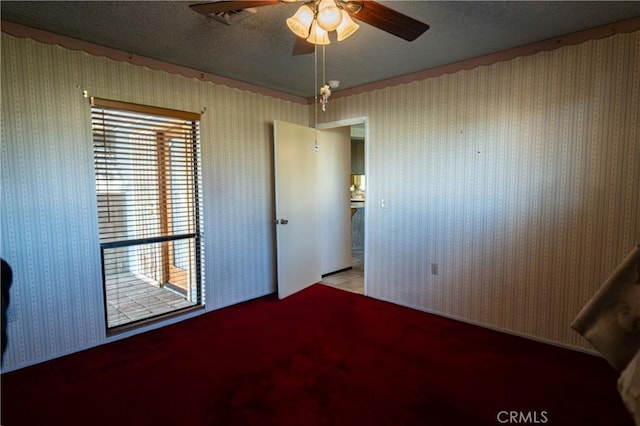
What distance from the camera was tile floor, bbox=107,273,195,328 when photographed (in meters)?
3.02

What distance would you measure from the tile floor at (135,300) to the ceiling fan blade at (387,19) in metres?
2.87

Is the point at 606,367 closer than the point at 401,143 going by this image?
Yes

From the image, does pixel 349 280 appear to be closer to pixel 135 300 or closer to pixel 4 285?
pixel 135 300

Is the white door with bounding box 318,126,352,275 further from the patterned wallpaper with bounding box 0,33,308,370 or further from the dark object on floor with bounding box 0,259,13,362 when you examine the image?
the dark object on floor with bounding box 0,259,13,362

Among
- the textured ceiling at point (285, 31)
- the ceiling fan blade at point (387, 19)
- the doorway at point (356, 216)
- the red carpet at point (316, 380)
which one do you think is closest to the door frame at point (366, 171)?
the doorway at point (356, 216)

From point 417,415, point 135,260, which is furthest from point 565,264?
point 135,260

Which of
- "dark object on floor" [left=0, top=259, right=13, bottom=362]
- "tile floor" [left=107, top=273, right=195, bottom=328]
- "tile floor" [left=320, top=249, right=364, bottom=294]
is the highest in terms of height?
"dark object on floor" [left=0, top=259, right=13, bottom=362]

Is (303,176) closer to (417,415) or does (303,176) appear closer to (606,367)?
(417,415)

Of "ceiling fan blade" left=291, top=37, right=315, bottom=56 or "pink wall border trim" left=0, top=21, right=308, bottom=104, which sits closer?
"ceiling fan blade" left=291, top=37, right=315, bottom=56

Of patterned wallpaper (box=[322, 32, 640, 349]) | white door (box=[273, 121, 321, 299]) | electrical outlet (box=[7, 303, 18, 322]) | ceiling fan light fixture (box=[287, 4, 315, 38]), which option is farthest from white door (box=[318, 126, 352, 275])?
electrical outlet (box=[7, 303, 18, 322])

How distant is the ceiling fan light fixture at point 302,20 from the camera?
1.72m

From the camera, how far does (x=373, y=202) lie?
141 inches

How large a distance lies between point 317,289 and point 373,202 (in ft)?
4.10

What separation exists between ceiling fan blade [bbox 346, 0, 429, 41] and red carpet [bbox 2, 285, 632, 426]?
2.05 m
